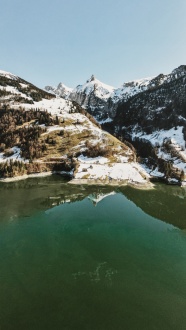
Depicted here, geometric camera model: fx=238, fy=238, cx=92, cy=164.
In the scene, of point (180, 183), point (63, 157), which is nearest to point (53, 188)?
point (63, 157)

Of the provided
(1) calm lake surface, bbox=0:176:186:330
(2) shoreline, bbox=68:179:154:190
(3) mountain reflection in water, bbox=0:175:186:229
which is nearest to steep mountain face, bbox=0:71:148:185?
(2) shoreline, bbox=68:179:154:190

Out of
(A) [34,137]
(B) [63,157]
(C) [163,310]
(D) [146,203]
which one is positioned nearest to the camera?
(C) [163,310]

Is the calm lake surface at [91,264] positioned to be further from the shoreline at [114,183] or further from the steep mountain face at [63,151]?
the steep mountain face at [63,151]

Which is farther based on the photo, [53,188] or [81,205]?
[53,188]

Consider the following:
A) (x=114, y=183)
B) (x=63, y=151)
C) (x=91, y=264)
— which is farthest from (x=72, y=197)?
(x=63, y=151)

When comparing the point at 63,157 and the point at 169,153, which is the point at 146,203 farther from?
the point at 169,153

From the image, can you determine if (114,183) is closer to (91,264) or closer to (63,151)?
(63,151)
